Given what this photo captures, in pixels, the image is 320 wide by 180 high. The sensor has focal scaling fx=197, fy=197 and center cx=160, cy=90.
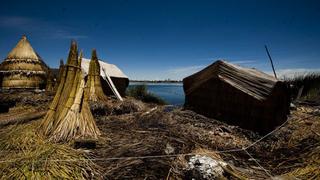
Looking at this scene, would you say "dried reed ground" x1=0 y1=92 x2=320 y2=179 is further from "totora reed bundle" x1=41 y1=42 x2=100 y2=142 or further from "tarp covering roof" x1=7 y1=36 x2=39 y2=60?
"tarp covering roof" x1=7 y1=36 x2=39 y2=60

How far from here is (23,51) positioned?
11406 millimetres

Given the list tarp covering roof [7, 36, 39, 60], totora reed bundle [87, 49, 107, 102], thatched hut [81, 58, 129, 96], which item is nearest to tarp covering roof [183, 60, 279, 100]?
totora reed bundle [87, 49, 107, 102]

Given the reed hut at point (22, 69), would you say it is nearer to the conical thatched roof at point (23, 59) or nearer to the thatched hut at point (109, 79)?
the conical thatched roof at point (23, 59)

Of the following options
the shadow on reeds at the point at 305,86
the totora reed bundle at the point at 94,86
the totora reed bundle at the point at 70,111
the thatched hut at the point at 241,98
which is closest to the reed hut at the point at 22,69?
the totora reed bundle at the point at 94,86

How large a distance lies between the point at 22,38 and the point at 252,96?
13.3 metres

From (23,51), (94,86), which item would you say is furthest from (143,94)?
(23,51)

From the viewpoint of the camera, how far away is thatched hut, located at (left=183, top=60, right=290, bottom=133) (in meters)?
4.02

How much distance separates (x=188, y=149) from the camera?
8.96 ft

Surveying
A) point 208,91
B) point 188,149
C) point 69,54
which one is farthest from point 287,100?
point 69,54

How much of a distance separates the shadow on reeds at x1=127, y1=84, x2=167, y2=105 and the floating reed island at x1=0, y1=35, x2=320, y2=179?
558cm

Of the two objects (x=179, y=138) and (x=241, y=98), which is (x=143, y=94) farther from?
(x=179, y=138)

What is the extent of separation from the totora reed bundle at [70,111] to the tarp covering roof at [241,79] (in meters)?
2.99

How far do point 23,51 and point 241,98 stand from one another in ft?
40.3

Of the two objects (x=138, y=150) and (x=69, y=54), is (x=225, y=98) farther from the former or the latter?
(x=69, y=54)
